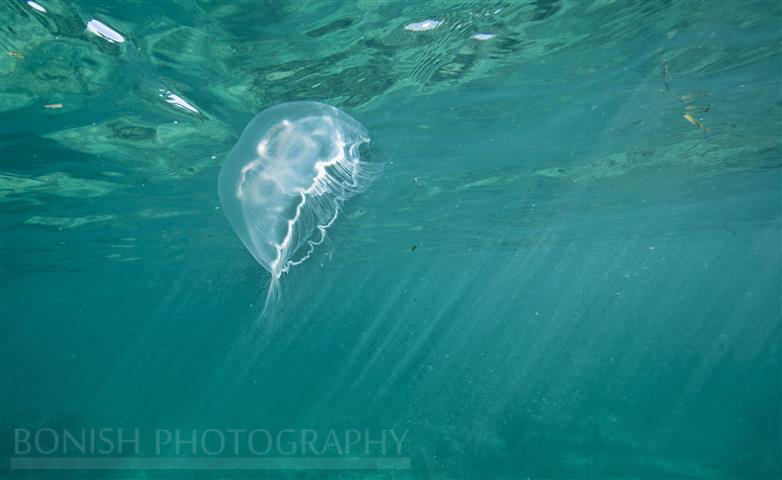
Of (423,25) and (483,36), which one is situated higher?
(423,25)

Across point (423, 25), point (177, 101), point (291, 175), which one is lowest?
point (291, 175)

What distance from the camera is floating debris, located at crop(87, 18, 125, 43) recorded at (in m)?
5.24

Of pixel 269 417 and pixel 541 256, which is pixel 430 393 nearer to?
pixel 269 417

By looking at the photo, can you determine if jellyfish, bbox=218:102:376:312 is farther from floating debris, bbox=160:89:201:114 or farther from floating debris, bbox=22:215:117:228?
floating debris, bbox=22:215:117:228

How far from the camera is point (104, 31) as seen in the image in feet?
17.6

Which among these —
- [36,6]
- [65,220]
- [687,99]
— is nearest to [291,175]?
[36,6]

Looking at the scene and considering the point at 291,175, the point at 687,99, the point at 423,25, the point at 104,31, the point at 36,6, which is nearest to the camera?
the point at 291,175

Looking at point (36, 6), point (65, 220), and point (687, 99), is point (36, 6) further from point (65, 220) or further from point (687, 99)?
point (65, 220)

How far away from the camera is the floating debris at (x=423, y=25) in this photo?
5.64 metres

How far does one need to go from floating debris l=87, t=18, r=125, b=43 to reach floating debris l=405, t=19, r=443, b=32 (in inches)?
129

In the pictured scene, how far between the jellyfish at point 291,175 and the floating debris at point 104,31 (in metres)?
1.94

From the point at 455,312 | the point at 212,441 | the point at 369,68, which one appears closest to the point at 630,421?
the point at 212,441

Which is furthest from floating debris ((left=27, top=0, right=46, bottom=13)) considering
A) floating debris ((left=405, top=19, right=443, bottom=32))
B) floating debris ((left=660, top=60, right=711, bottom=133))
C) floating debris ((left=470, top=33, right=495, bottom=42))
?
floating debris ((left=660, top=60, right=711, bottom=133))

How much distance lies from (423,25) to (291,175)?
2.50 m
